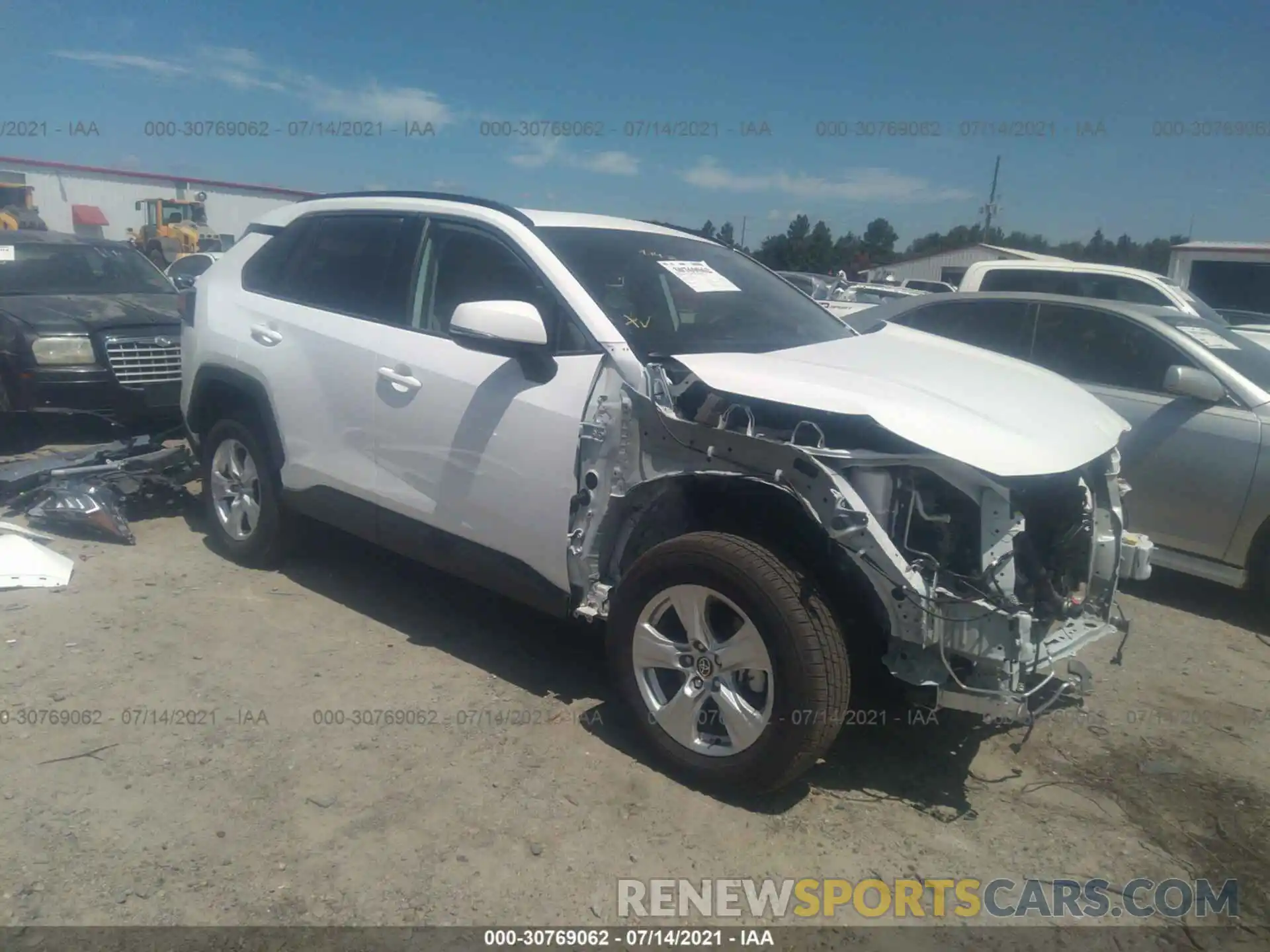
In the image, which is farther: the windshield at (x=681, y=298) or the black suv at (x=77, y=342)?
the black suv at (x=77, y=342)

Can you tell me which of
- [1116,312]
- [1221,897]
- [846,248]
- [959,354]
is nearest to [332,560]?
[959,354]

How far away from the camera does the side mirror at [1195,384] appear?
5109mm

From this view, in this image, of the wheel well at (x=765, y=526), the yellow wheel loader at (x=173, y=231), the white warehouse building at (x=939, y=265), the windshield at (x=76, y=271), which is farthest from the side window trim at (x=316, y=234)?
the white warehouse building at (x=939, y=265)

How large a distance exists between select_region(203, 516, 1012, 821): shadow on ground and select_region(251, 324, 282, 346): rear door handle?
3.45 feet

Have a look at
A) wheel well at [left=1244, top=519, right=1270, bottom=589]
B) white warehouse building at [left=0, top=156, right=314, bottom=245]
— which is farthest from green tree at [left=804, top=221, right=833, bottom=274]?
wheel well at [left=1244, top=519, right=1270, bottom=589]

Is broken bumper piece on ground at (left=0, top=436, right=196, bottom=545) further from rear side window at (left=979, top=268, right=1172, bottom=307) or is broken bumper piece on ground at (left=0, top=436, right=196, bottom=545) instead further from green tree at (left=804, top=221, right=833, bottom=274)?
green tree at (left=804, top=221, right=833, bottom=274)

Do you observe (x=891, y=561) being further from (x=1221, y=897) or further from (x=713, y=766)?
(x=1221, y=897)

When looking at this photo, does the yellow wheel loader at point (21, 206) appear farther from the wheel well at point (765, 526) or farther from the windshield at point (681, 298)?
the wheel well at point (765, 526)

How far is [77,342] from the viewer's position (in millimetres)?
7270

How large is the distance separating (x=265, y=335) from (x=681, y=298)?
2.19 metres

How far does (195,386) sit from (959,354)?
3.97 meters

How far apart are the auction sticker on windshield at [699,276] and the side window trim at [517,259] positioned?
0.64m

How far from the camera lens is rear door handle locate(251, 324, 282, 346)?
4.70 meters

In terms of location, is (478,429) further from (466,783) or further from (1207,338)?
(1207,338)
